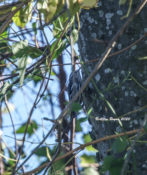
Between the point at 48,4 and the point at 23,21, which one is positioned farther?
the point at 23,21

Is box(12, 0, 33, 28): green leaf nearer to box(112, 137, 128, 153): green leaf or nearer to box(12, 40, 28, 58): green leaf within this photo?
box(12, 40, 28, 58): green leaf

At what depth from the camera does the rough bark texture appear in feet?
3.30

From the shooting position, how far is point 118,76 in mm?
1033

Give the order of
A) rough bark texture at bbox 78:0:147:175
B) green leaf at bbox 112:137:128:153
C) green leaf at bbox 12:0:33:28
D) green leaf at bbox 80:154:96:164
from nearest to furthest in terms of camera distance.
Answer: green leaf at bbox 112:137:128:153
rough bark texture at bbox 78:0:147:175
green leaf at bbox 12:0:33:28
green leaf at bbox 80:154:96:164

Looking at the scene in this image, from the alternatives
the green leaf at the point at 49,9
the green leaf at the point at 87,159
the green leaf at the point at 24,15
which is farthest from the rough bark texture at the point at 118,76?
the green leaf at the point at 87,159

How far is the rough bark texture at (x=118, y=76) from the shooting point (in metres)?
1.00

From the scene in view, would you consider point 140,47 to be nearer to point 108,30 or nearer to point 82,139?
point 108,30

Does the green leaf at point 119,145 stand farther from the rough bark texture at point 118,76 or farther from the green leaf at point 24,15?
the green leaf at point 24,15

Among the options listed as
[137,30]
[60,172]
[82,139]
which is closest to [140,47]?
[137,30]

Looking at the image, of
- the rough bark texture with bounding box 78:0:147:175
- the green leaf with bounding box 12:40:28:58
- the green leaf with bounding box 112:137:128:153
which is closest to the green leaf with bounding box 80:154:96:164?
the rough bark texture with bounding box 78:0:147:175

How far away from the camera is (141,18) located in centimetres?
105

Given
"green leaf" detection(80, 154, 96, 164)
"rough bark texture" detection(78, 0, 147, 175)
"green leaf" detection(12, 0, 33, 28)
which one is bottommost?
"green leaf" detection(80, 154, 96, 164)

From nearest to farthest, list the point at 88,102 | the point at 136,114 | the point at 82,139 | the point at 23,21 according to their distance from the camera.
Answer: the point at 136,114 < the point at 88,102 < the point at 23,21 < the point at 82,139

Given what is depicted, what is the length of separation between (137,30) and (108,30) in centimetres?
7
